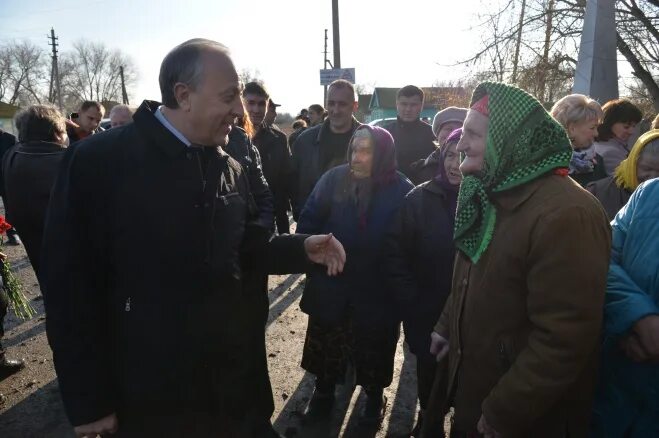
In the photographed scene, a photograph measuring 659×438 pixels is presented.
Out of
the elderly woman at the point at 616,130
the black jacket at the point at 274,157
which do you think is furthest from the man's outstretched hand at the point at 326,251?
the black jacket at the point at 274,157

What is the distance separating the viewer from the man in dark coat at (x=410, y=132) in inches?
201

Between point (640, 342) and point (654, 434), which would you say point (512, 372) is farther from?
point (654, 434)

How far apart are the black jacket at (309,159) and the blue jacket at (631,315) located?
3.34 m

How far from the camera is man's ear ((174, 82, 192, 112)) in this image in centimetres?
163

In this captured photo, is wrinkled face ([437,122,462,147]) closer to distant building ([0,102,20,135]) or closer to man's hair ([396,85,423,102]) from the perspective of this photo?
man's hair ([396,85,423,102])

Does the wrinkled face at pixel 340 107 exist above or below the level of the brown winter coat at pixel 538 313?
above

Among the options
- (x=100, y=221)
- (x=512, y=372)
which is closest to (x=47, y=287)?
(x=100, y=221)

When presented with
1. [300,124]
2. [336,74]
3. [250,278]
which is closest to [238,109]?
[250,278]

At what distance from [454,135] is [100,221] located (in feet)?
6.57

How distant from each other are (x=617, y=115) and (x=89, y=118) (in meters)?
5.97

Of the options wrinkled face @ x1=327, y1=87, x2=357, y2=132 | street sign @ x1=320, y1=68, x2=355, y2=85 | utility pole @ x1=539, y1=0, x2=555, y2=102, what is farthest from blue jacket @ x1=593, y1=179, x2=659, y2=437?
utility pole @ x1=539, y1=0, x2=555, y2=102

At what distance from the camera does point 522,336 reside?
1.59 m

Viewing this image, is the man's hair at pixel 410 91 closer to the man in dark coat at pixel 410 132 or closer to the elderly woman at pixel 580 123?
the man in dark coat at pixel 410 132

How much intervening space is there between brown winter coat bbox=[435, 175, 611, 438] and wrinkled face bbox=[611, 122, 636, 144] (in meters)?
3.17
